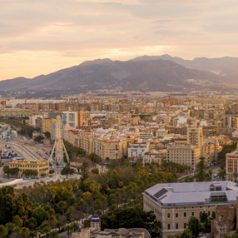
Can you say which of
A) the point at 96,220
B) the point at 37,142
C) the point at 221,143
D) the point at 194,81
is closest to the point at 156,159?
the point at 221,143

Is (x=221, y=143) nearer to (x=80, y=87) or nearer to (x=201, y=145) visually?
(x=201, y=145)

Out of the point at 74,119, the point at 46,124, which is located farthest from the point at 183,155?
the point at 74,119

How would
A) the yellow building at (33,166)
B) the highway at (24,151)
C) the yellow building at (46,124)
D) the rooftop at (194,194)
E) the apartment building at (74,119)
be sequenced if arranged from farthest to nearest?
the apartment building at (74,119)
the yellow building at (46,124)
the highway at (24,151)
the yellow building at (33,166)
the rooftop at (194,194)

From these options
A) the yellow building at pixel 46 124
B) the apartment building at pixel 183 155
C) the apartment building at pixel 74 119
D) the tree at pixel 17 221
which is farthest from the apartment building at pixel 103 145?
the tree at pixel 17 221

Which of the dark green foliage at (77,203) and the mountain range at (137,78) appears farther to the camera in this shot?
the mountain range at (137,78)

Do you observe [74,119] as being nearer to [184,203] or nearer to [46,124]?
[46,124]

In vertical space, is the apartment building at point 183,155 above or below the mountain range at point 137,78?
below

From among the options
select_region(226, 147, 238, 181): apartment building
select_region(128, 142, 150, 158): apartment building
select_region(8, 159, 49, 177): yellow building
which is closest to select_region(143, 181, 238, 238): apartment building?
select_region(226, 147, 238, 181): apartment building

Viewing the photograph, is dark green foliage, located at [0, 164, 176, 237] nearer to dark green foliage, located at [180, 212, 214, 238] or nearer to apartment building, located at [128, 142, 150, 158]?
dark green foliage, located at [180, 212, 214, 238]

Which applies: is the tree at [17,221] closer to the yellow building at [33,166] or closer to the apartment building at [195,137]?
the yellow building at [33,166]

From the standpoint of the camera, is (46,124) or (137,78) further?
(137,78)
